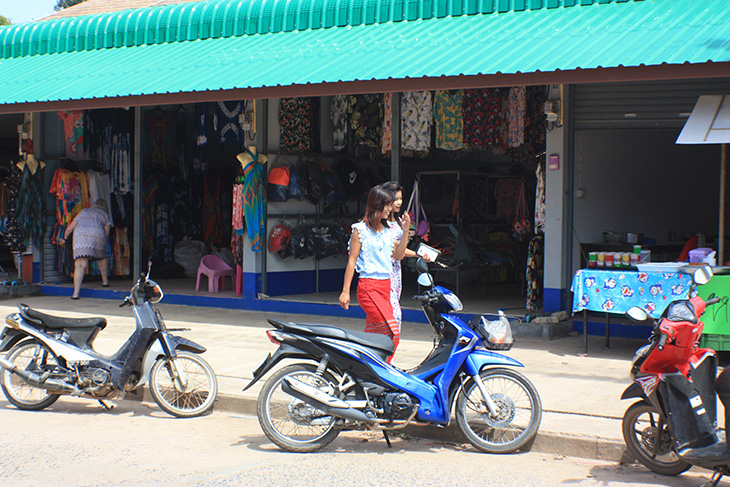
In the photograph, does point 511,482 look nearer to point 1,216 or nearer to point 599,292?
point 599,292

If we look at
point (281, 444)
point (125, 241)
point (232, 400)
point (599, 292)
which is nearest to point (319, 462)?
point (281, 444)

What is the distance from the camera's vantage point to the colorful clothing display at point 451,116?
39.2 ft

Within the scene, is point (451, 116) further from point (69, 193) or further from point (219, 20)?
point (69, 193)

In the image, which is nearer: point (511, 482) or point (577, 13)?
point (511, 482)

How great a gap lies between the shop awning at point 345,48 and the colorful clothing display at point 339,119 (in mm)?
1073

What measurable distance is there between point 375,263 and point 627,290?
10.4 ft

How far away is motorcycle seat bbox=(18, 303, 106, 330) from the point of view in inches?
292

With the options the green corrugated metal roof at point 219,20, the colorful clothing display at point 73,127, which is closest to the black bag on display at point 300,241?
the green corrugated metal roof at point 219,20

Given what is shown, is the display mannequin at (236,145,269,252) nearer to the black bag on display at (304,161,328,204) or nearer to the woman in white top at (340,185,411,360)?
the black bag on display at (304,161,328,204)

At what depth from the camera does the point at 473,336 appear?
20.5ft

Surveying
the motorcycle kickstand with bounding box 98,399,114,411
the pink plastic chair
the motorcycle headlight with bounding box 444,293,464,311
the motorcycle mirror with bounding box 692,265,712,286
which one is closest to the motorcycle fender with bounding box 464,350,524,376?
the motorcycle headlight with bounding box 444,293,464,311

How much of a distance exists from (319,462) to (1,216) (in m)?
14.2

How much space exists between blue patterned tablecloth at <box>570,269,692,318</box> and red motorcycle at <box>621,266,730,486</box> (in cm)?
345

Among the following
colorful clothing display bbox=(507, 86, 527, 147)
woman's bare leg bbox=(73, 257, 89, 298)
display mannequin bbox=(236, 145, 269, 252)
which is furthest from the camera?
woman's bare leg bbox=(73, 257, 89, 298)
